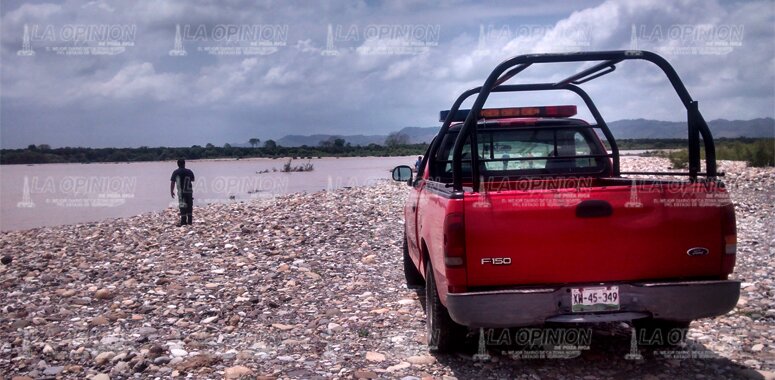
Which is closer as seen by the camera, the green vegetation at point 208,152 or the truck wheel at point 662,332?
the truck wheel at point 662,332

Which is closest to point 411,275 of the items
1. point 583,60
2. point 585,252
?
point 585,252

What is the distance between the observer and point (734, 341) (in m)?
5.63

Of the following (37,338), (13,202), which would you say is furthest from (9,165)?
(37,338)

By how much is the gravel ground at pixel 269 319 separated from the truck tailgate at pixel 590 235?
0.92m

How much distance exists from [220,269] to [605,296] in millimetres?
5926

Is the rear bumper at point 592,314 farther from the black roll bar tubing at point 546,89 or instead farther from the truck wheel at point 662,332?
the black roll bar tubing at point 546,89

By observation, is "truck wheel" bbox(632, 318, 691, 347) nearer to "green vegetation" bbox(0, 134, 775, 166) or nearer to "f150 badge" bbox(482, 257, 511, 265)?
"f150 badge" bbox(482, 257, 511, 265)

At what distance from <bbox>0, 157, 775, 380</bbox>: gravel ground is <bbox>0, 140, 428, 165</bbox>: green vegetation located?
59347mm

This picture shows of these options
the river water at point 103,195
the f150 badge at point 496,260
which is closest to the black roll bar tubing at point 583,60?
the f150 badge at point 496,260

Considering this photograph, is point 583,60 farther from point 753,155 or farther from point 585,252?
point 753,155

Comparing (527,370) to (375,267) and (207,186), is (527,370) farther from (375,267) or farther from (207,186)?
(207,186)

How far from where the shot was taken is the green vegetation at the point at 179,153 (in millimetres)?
72312

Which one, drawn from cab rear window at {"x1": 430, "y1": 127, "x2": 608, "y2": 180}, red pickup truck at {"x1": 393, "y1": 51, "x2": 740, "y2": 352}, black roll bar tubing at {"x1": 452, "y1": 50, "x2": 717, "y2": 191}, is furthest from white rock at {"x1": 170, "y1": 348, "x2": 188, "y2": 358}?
cab rear window at {"x1": 430, "y1": 127, "x2": 608, "y2": 180}

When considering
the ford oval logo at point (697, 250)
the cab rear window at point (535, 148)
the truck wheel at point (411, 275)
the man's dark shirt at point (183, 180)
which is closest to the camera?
the ford oval logo at point (697, 250)
